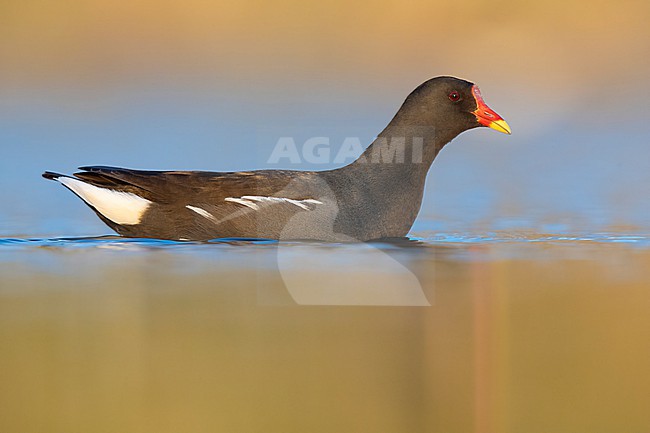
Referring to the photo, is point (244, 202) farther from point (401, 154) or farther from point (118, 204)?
point (401, 154)

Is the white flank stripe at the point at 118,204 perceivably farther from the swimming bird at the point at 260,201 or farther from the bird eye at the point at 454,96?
the bird eye at the point at 454,96

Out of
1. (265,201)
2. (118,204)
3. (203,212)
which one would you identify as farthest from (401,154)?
(118,204)

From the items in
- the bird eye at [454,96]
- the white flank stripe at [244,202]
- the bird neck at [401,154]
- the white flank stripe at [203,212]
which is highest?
the bird eye at [454,96]

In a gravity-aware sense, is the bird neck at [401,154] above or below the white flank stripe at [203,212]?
above

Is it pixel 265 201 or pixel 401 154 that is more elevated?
pixel 401 154

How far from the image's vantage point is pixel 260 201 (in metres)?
6.50

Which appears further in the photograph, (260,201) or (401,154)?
(401,154)

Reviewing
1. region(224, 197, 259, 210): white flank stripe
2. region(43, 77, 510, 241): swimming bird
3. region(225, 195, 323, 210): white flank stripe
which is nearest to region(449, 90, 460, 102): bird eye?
region(43, 77, 510, 241): swimming bird

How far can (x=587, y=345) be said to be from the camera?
3934mm

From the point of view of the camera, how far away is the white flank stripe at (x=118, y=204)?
6562 millimetres

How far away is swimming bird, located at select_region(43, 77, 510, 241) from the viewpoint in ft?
21.3

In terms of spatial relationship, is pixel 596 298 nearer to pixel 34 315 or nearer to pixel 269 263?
pixel 269 263

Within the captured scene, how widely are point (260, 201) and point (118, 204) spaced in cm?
91

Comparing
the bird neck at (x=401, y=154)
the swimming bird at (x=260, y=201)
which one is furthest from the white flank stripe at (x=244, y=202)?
the bird neck at (x=401, y=154)
